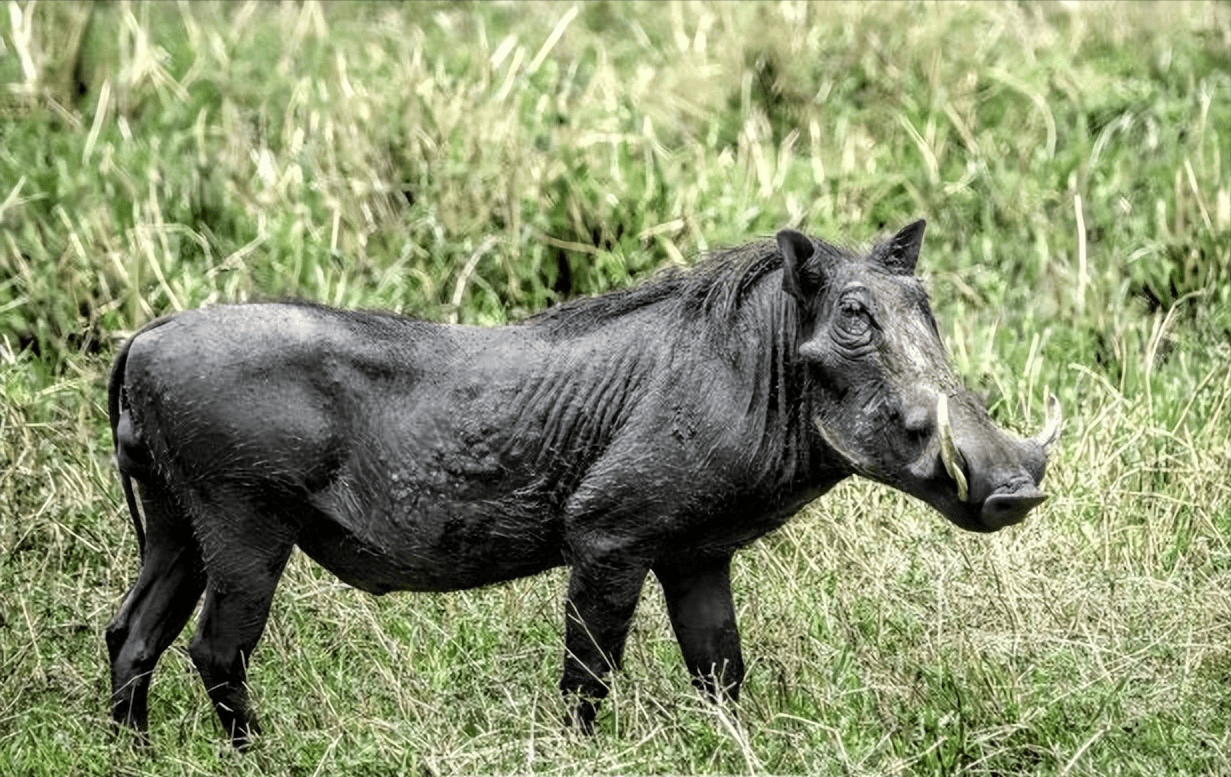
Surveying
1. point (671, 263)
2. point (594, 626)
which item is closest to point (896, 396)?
point (594, 626)

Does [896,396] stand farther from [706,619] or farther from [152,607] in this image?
[152,607]

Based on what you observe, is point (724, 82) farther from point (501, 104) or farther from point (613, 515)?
point (613, 515)

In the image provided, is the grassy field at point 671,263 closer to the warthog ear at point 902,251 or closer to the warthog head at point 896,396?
the warthog head at point 896,396

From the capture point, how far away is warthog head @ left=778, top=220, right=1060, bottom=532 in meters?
4.62

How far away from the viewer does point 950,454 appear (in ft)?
15.1

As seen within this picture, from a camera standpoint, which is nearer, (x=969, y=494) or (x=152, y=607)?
(x=969, y=494)

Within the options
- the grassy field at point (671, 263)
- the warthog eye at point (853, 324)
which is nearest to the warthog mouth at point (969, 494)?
the warthog eye at point (853, 324)

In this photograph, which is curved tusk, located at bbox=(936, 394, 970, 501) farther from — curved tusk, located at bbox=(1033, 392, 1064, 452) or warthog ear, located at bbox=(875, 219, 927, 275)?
warthog ear, located at bbox=(875, 219, 927, 275)

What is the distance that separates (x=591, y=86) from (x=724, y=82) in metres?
0.69

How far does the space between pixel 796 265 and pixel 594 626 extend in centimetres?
95

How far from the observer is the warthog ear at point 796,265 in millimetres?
4863

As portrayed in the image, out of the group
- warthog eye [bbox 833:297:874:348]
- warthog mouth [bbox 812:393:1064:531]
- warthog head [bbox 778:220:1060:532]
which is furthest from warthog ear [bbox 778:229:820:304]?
warthog mouth [bbox 812:393:1064:531]

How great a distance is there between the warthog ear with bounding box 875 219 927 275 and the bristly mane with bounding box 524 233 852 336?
0.31 ft

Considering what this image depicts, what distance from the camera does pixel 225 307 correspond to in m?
5.11
